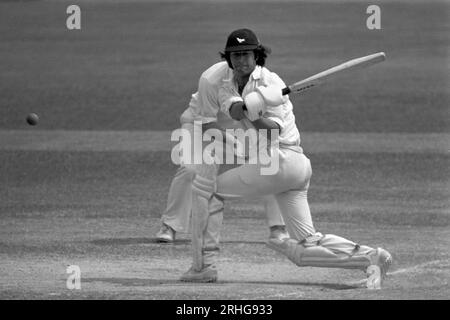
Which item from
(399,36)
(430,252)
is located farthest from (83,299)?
(399,36)

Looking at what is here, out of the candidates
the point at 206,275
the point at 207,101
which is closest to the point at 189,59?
the point at 207,101

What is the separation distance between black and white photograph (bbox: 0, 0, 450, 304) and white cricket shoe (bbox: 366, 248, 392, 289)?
2 centimetres

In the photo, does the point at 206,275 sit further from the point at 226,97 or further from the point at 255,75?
the point at 255,75

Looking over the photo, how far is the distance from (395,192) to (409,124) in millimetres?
7729

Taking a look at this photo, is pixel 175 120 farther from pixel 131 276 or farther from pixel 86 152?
pixel 131 276

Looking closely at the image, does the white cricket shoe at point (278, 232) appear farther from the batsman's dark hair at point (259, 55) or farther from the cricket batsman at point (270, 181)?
the batsman's dark hair at point (259, 55)

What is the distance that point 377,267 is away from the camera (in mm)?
9477

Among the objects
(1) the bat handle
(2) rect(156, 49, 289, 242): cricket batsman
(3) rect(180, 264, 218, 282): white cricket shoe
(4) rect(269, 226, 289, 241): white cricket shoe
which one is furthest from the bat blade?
(3) rect(180, 264, 218, 282): white cricket shoe

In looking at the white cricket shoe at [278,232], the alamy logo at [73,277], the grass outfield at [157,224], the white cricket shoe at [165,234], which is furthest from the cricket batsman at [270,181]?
the white cricket shoe at [165,234]

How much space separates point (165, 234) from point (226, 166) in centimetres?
195

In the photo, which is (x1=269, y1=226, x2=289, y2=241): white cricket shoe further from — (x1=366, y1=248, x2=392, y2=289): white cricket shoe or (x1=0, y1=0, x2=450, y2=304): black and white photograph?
(x1=366, y1=248, x2=392, y2=289): white cricket shoe

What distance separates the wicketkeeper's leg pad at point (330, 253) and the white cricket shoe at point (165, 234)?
2612mm

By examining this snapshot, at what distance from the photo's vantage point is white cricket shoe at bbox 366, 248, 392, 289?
371 inches

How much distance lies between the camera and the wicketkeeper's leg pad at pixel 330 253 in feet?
31.3
